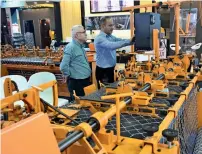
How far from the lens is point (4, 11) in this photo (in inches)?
309

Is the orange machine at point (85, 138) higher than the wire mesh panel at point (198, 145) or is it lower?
higher

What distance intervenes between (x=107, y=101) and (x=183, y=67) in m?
1.63

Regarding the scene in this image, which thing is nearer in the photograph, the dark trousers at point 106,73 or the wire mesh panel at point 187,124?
the wire mesh panel at point 187,124

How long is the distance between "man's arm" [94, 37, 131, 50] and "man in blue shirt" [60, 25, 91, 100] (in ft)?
0.83

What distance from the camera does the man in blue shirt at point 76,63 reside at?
3193 millimetres

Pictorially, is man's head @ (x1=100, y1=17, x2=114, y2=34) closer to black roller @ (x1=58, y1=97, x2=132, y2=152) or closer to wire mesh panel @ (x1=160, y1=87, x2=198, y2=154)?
wire mesh panel @ (x1=160, y1=87, x2=198, y2=154)

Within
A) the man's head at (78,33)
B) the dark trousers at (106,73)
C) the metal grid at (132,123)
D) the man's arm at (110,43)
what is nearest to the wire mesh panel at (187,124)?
the metal grid at (132,123)

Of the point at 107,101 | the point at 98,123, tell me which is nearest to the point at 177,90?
the point at 107,101

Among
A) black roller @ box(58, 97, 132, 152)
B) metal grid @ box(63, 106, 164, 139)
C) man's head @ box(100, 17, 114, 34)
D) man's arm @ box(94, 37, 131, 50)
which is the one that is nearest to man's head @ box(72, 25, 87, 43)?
man's arm @ box(94, 37, 131, 50)

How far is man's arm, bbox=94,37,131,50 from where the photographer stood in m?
3.12

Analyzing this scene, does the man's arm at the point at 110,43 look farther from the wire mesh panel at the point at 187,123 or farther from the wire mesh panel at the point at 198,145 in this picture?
the wire mesh panel at the point at 198,145

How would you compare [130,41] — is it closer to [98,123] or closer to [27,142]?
[98,123]

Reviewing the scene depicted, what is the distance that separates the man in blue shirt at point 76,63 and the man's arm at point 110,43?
0.25m

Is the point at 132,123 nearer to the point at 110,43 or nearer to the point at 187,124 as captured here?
the point at 187,124
